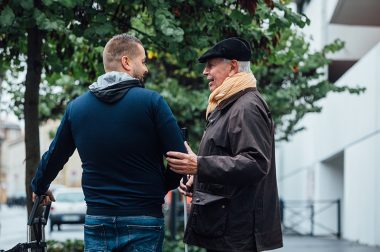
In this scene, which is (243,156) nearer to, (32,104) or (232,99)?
(232,99)


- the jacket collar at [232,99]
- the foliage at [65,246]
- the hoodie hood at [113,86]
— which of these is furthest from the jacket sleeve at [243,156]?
the foliage at [65,246]

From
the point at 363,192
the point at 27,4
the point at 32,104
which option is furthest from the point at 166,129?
the point at 363,192

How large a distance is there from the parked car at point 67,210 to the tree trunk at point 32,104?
65.8ft

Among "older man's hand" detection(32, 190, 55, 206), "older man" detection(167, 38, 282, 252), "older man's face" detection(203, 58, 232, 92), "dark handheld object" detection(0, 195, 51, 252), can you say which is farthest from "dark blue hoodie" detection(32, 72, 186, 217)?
"dark handheld object" detection(0, 195, 51, 252)

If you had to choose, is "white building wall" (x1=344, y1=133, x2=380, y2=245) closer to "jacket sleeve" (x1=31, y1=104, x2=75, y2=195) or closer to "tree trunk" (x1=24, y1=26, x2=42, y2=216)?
"tree trunk" (x1=24, y1=26, x2=42, y2=216)

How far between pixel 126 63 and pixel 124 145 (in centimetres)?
42

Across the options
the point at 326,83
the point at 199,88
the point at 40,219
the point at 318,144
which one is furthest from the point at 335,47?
the point at 40,219

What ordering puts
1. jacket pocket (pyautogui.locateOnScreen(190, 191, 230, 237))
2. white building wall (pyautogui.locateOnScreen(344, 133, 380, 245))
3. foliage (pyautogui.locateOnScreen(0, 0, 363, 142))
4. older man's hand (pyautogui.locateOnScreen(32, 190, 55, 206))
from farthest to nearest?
1. white building wall (pyautogui.locateOnScreen(344, 133, 380, 245))
2. foliage (pyautogui.locateOnScreen(0, 0, 363, 142))
3. older man's hand (pyautogui.locateOnScreen(32, 190, 55, 206))
4. jacket pocket (pyautogui.locateOnScreen(190, 191, 230, 237))

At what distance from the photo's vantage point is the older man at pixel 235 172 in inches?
161

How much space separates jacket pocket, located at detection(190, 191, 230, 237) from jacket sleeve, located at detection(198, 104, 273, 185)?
14 centimetres

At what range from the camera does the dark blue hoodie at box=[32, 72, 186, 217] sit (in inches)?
160

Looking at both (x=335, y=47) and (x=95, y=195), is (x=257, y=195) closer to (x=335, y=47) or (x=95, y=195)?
(x=95, y=195)

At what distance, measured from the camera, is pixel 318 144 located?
2820 centimetres

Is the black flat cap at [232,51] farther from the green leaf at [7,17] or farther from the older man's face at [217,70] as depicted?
the green leaf at [7,17]
